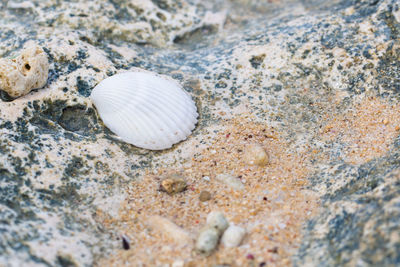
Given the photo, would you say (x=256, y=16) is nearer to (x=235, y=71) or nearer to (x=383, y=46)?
(x=235, y=71)

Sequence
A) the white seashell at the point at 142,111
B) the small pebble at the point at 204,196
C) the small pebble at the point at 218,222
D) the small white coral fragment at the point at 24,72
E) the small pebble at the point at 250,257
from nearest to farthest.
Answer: the small pebble at the point at 250,257
the small pebble at the point at 218,222
the small pebble at the point at 204,196
the small white coral fragment at the point at 24,72
the white seashell at the point at 142,111

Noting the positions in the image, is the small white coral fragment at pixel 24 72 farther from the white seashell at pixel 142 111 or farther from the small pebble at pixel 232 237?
the small pebble at pixel 232 237

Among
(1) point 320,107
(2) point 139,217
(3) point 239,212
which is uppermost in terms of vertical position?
(1) point 320,107

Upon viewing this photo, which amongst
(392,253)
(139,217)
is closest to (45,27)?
(139,217)

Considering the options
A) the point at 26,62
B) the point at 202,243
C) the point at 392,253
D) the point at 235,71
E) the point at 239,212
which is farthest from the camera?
the point at 235,71

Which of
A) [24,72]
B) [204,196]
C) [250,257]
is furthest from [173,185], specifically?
[24,72]

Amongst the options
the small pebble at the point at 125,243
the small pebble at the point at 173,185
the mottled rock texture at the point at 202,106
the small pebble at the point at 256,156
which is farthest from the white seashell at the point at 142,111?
the small pebble at the point at 125,243

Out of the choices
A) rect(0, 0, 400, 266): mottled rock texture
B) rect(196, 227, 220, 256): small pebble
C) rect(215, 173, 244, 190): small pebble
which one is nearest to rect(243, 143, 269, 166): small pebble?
rect(215, 173, 244, 190): small pebble
